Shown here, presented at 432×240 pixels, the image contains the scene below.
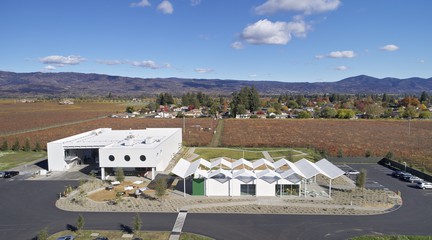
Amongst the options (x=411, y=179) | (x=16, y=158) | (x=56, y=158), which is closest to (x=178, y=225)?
(x=56, y=158)

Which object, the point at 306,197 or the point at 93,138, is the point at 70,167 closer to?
the point at 93,138

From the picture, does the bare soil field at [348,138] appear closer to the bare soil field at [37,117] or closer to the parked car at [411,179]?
the parked car at [411,179]

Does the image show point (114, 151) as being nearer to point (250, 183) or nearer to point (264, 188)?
point (250, 183)

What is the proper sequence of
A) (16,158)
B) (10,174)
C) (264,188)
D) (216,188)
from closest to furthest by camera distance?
(264,188) → (216,188) → (10,174) → (16,158)

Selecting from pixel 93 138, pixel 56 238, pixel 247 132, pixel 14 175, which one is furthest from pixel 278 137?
pixel 56 238

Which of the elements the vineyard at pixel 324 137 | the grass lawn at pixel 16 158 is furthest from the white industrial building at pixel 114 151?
the vineyard at pixel 324 137

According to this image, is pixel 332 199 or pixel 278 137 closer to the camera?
pixel 332 199

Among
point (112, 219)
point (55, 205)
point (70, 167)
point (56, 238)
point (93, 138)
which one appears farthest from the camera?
point (93, 138)
